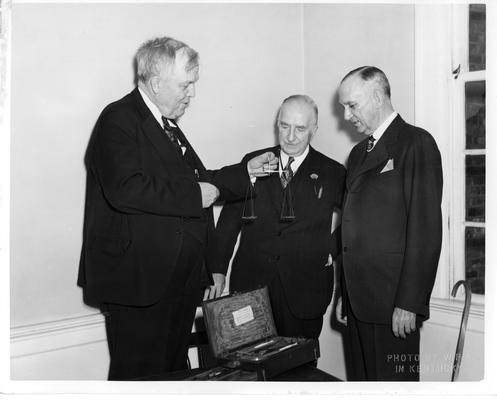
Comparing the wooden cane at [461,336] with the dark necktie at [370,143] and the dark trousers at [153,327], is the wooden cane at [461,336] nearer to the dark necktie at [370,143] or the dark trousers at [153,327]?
the dark necktie at [370,143]

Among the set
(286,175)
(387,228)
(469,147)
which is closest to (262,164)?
(286,175)

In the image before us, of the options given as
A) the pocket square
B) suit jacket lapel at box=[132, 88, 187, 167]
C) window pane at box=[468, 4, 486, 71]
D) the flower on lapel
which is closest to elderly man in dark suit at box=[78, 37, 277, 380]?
suit jacket lapel at box=[132, 88, 187, 167]

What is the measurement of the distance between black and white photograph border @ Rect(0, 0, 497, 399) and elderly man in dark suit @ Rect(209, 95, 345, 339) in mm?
63

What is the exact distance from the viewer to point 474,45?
2.23 meters

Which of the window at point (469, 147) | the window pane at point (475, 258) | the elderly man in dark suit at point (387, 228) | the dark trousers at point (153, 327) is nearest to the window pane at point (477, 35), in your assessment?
the window at point (469, 147)

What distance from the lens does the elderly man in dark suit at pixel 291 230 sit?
241 centimetres

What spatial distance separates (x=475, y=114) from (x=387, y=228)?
1.87ft

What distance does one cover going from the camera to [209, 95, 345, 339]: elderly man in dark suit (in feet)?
7.91

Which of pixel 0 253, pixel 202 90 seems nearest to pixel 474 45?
pixel 202 90

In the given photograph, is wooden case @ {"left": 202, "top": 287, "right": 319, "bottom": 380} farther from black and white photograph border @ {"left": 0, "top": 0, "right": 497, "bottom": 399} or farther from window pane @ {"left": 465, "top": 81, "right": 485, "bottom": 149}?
window pane @ {"left": 465, "top": 81, "right": 485, "bottom": 149}

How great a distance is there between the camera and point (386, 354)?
7.47ft

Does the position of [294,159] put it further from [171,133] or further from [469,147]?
[469,147]

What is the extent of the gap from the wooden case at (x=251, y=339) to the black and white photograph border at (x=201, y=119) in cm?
13
